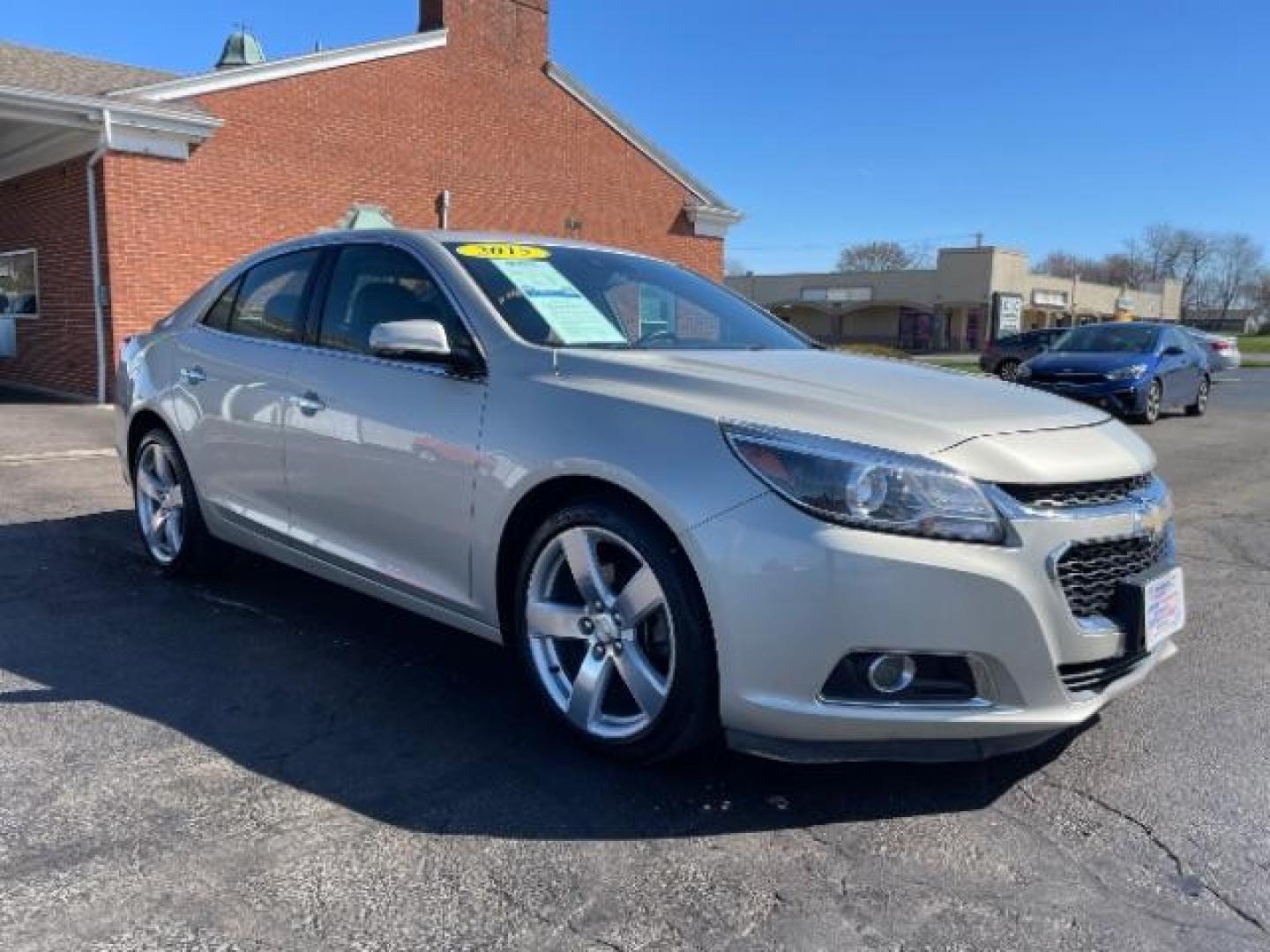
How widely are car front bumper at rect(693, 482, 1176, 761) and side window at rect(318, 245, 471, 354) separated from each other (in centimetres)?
154

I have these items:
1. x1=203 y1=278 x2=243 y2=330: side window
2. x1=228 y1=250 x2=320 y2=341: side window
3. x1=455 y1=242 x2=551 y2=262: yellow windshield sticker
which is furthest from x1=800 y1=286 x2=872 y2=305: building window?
x1=455 y1=242 x2=551 y2=262: yellow windshield sticker

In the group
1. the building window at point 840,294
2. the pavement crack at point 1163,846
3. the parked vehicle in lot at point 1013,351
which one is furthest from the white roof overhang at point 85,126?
the building window at point 840,294

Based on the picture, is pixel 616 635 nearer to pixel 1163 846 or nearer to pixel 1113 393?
pixel 1163 846

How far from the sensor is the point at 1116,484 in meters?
3.12

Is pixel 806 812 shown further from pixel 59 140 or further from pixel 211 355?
pixel 59 140

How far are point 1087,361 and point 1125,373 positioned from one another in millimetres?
511

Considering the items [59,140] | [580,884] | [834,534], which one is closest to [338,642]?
[580,884]

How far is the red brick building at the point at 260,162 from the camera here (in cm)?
1297

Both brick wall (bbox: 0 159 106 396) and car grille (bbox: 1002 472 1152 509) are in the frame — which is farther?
brick wall (bbox: 0 159 106 396)

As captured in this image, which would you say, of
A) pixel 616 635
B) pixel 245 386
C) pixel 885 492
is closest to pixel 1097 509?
pixel 885 492

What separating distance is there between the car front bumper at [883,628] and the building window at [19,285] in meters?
14.6

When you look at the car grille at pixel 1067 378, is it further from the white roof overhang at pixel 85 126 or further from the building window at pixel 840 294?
the building window at pixel 840 294

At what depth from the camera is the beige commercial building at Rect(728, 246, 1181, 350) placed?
184ft

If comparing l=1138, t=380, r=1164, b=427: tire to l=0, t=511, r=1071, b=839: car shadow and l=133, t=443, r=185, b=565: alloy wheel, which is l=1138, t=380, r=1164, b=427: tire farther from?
l=133, t=443, r=185, b=565: alloy wheel
